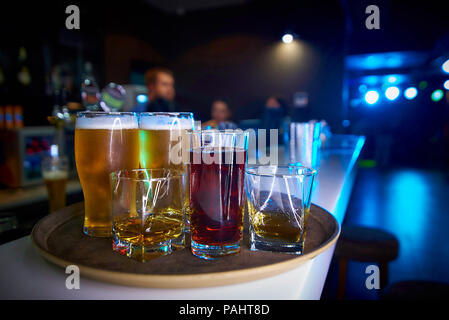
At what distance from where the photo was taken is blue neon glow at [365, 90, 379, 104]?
38.5ft

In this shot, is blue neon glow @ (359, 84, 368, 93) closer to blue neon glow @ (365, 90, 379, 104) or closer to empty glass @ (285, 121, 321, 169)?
blue neon glow @ (365, 90, 379, 104)

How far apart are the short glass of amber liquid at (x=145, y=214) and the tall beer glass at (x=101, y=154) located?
0.12m

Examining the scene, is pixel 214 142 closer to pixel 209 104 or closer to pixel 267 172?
pixel 267 172

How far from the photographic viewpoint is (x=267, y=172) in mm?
624

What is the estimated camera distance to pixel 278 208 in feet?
1.99

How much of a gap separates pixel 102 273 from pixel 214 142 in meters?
0.28

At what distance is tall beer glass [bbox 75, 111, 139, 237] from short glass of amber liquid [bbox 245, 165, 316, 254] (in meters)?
0.27

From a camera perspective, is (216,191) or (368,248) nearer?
(216,191)

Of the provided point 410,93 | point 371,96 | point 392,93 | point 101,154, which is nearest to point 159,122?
point 101,154

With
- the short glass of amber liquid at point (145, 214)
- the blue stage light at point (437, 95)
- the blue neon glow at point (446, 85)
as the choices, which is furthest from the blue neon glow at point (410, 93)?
the short glass of amber liquid at point (145, 214)

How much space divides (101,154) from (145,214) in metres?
0.22

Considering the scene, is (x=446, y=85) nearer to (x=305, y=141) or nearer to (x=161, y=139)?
(x=305, y=141)

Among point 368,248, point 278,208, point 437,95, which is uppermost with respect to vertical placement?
point 437,95
